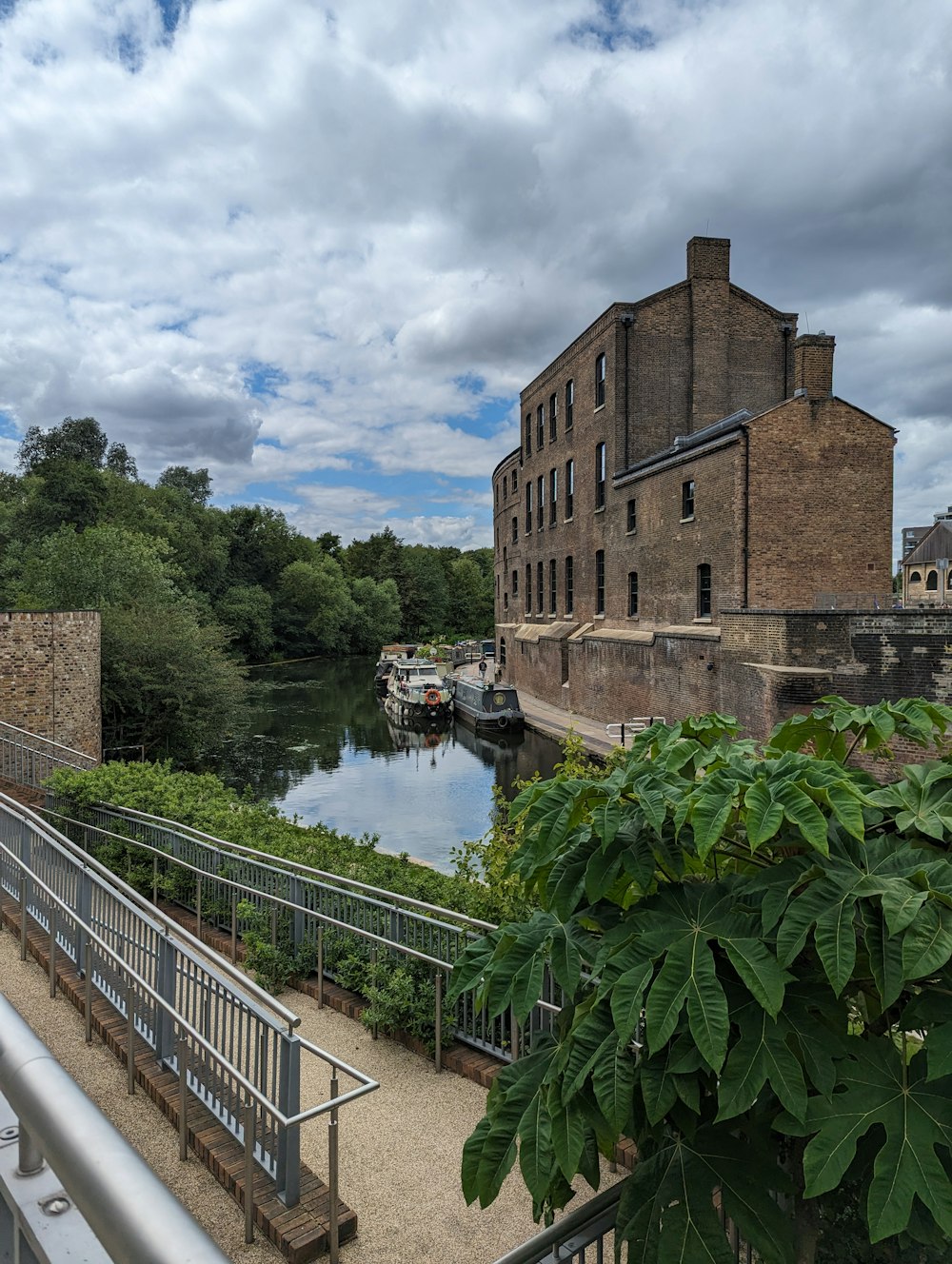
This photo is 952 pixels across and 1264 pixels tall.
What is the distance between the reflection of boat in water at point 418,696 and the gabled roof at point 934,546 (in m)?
47.4

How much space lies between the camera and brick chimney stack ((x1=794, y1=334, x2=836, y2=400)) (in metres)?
22.9

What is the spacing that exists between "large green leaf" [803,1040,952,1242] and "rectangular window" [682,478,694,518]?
25.4 metres

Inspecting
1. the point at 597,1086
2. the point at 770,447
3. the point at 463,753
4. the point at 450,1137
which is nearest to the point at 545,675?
the point at 463,753

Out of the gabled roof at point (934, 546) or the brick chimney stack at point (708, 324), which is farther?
the gabled roof at point (934, 546)

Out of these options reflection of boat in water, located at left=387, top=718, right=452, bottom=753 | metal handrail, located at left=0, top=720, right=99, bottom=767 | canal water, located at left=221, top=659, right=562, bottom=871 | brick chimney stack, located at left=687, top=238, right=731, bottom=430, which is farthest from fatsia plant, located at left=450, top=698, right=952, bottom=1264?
brick chimney stack, located at left=687, top=238, right=731, bottom=430

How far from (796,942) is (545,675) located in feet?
126

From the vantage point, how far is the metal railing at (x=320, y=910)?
6.16 metres

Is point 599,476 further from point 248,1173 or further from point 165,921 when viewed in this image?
point 248,1173

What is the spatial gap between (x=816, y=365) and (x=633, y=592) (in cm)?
1096

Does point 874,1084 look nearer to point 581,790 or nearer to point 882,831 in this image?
point 882,831

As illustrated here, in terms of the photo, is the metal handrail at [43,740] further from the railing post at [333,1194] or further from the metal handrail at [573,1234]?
the metal handrail at [573,1234]

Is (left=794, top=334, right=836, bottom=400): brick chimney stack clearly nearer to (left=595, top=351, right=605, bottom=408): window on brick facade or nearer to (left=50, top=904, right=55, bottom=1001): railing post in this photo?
(left=595, top=351, right=605, bottom=408): window on brick facade

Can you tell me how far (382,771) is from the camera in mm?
29500

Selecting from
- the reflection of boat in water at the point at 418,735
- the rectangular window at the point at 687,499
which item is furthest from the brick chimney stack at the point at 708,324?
the reflection of boat in water at the point at 418,735
